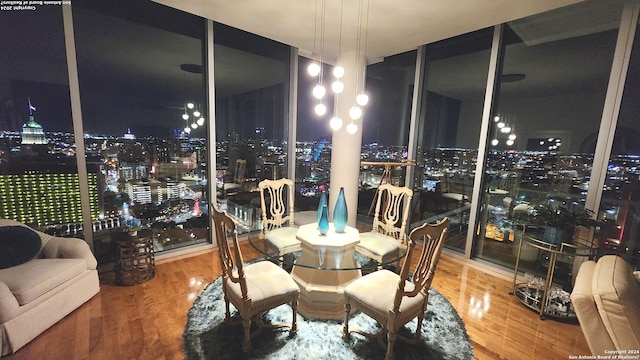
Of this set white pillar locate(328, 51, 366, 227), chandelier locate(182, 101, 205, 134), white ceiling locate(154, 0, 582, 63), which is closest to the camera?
white ceiling locate(154, 0, 582, 63)

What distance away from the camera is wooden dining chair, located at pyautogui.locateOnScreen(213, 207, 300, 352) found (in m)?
1.71

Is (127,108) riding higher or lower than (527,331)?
higher

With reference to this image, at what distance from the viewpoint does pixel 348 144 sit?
11.6 ft

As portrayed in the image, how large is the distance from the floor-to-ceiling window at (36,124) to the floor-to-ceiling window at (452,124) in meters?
4.10

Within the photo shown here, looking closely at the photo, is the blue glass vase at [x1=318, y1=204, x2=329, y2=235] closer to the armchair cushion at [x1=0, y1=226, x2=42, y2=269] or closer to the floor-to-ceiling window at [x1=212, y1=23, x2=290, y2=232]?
the floor-to-ceiling window at [x1=212, y1=23, x2=290, y2=232]

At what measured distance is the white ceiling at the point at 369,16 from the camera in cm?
232

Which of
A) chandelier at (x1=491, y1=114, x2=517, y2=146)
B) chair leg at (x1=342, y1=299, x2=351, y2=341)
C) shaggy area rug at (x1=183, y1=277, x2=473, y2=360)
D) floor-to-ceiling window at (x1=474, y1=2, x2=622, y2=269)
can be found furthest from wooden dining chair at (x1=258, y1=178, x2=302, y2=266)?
chandelier at (x1=491, y1=114, x2=517, y2=146)

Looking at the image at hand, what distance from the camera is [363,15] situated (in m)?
2.54

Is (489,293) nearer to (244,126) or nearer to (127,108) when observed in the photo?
(244,126)

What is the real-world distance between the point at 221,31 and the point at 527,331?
443 cm

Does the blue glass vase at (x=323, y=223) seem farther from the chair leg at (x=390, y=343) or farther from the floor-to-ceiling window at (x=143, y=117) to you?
the floor-to-ceiling window at (x=143, y=117)

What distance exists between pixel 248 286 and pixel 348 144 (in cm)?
225

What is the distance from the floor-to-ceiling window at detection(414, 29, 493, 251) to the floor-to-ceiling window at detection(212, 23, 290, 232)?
6.79 ft

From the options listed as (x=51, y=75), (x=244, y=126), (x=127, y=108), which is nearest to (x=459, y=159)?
(x=244, y=126)
